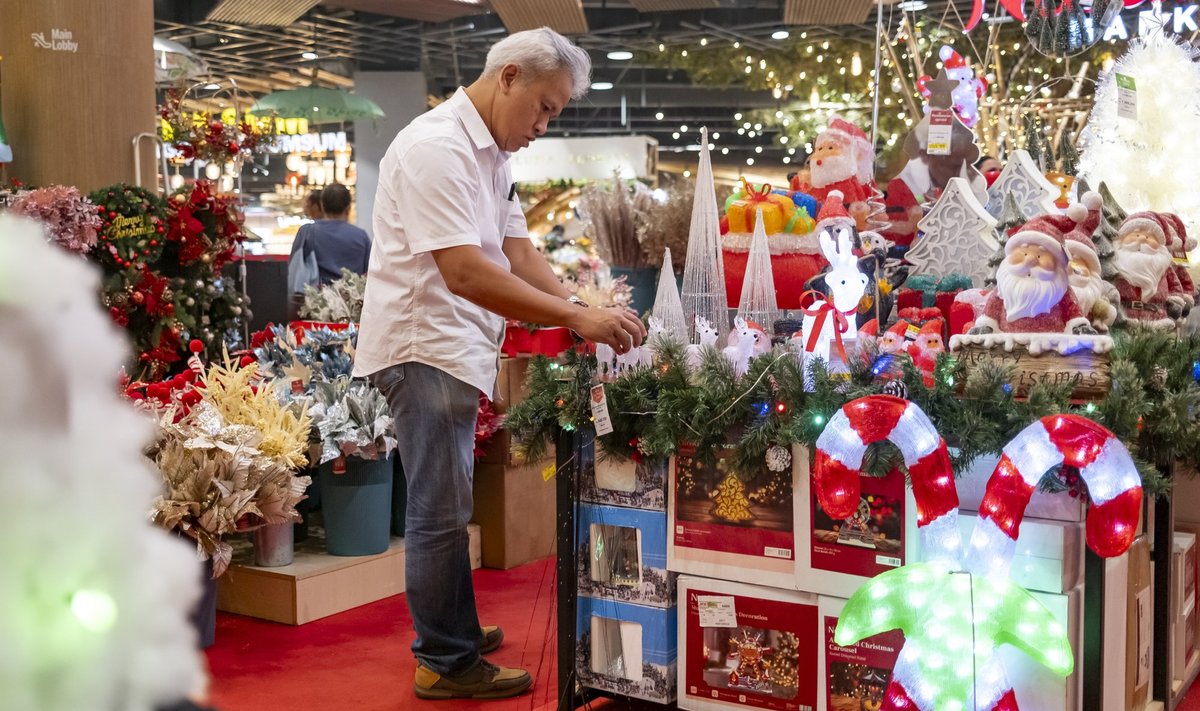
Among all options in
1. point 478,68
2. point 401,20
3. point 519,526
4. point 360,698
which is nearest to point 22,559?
point 360,698

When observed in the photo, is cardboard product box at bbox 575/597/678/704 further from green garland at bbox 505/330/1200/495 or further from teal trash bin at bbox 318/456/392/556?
teal trash bin at bbox 318/456/392/556

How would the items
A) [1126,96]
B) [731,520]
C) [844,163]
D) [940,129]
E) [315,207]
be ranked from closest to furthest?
[731,520]
[844,163]
[940,129]
[1126,96]
[315,207]

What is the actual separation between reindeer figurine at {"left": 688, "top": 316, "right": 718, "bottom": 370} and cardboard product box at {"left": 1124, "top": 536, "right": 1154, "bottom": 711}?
0.98 meters

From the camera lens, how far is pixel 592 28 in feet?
38.9

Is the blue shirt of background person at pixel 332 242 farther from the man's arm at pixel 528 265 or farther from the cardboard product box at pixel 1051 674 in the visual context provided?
the cardboard product box at pixel 1051 674

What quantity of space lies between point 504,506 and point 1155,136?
8.86 feet

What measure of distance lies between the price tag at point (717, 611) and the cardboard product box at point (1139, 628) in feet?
2.65

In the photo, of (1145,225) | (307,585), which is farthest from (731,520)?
(307,585)

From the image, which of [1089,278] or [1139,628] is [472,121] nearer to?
[1089,278]

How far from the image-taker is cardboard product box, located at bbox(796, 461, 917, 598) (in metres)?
2.24

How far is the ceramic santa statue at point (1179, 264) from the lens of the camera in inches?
108

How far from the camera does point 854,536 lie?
229cm

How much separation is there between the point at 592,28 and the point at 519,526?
863cm

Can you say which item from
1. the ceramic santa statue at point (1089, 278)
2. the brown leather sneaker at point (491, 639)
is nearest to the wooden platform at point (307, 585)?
the brown leather sneaker at point (491, 639)
